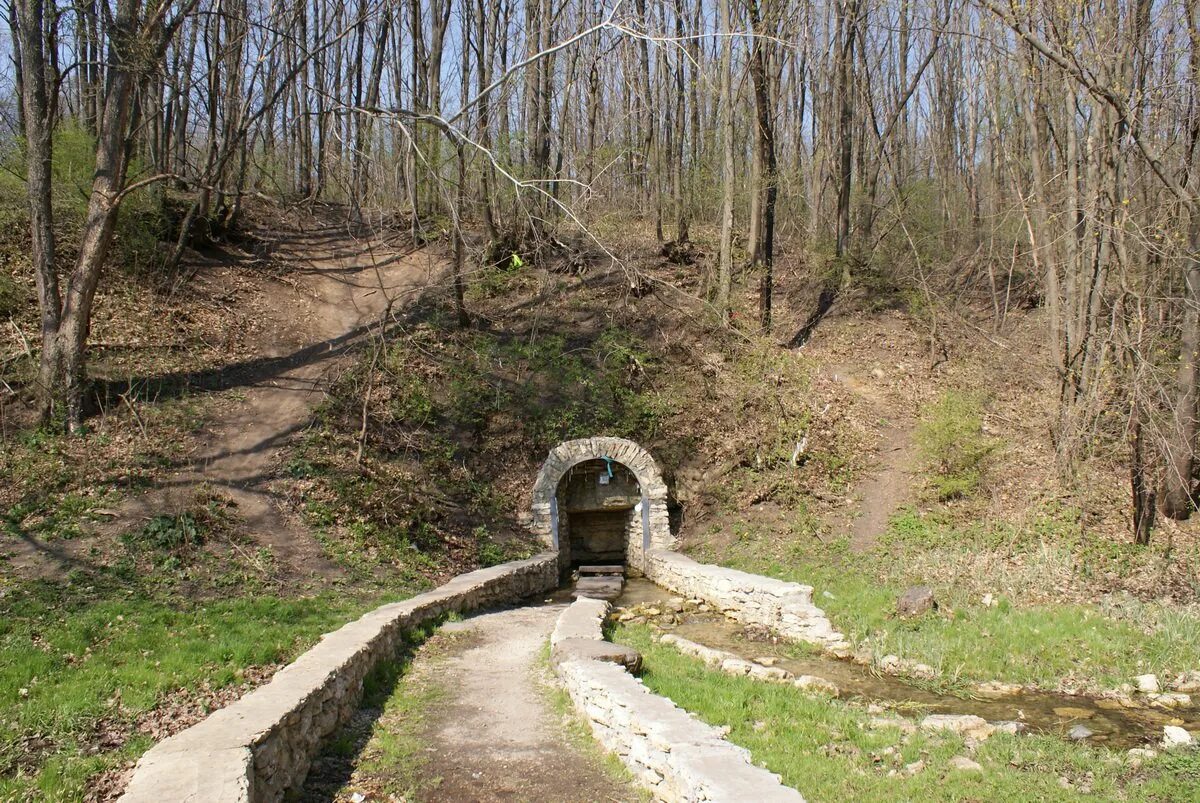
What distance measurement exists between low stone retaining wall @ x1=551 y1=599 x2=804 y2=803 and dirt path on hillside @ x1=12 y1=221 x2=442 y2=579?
4490 millimetres

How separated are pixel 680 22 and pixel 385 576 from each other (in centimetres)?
1830

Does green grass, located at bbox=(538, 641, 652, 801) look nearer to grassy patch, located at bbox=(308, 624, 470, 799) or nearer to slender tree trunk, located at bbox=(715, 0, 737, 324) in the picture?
grassy patch, located at bbox=(308, 624, 470, 799)

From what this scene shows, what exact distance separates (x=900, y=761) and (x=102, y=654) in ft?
22.1

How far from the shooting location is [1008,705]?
8.03 meters

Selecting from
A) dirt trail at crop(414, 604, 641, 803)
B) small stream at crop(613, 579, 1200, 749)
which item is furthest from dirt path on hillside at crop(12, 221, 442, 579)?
small stream at crop(613, 579, 1200, 749)

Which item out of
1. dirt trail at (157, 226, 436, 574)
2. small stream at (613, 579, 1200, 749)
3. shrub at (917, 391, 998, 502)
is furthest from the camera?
shrub at (917, 391, 998, 502)

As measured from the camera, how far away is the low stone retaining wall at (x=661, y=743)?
469 centimetres

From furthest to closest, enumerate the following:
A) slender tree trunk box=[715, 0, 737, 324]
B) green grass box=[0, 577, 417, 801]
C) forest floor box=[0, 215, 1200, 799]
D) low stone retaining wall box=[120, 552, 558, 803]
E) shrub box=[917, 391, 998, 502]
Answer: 1. slender tree trunk box=[715, 0, 737, 324]
2. shrub box=[917, 391, 998, 502]
3. forest floor box=[0, 215, 1200, 799]
4. green grass box=[0, 577, 417, 801]
5. low stone retaining wall box=[120, 552, 558, 803]

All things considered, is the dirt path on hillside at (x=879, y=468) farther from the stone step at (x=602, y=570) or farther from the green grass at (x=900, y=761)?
the green grass at (x=900, y=761)

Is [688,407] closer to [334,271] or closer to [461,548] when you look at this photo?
[461,548]

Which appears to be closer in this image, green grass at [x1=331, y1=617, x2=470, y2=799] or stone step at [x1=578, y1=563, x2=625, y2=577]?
green grass at [x1=331, y1=617, x2=470, y2=799]

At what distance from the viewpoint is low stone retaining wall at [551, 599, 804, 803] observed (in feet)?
15.4

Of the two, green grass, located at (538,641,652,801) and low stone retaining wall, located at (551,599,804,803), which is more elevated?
low stone retaining wall, located at (551,599,804,803)

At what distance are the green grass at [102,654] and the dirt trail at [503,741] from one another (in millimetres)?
1805
